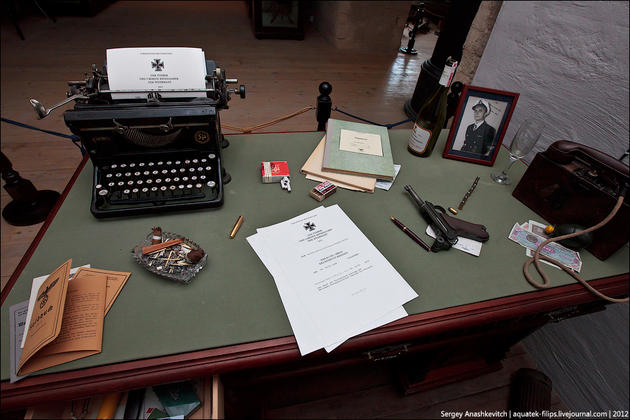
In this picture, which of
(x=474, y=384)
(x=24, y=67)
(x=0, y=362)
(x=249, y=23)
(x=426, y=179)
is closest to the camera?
(x=0, y=362)

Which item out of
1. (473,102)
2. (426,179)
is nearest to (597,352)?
(426,179)

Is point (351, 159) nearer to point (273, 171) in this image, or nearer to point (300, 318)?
point (273, 171)

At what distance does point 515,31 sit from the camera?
1.52m

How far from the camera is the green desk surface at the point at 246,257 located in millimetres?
629

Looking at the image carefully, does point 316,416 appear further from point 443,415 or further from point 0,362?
point 0,362

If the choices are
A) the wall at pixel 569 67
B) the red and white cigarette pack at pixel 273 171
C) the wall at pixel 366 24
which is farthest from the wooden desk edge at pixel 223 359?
the wall at pixel 366 24

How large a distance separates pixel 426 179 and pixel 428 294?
1.60 ft

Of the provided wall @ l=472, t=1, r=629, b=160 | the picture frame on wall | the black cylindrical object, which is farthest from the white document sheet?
the picture frame on wall

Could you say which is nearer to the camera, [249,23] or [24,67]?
[24,67]

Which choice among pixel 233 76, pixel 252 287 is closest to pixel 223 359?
pixel 252 287

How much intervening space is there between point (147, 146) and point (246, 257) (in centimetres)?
46

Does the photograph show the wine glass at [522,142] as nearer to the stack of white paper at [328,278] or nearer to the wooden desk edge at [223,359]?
the wooden desk edge at [223,359]

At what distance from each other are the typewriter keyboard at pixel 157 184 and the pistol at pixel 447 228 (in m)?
0.63

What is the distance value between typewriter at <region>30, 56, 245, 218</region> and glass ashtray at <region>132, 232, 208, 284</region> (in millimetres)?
144
